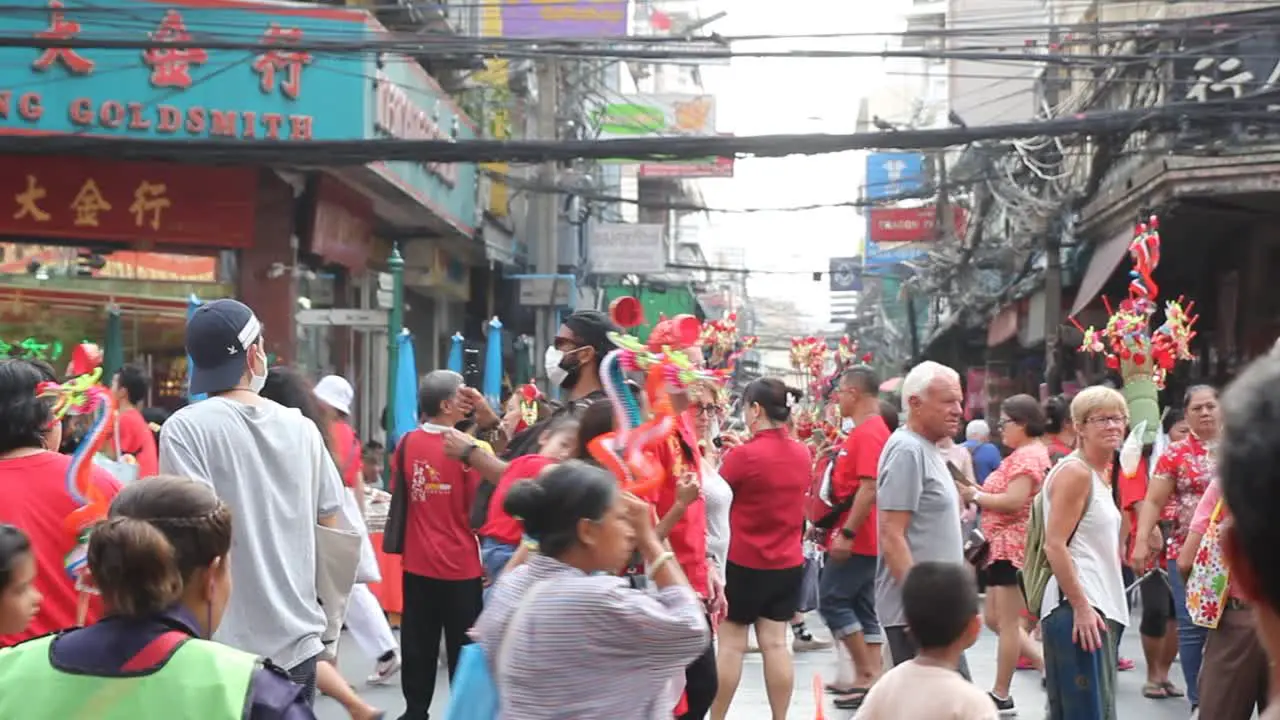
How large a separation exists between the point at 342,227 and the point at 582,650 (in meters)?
16.0

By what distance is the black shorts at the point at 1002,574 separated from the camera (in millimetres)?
9400

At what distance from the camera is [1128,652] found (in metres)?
11.8

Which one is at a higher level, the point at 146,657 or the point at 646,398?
the point at 646,398

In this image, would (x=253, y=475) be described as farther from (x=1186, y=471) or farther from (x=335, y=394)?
(x=1186, y=471)

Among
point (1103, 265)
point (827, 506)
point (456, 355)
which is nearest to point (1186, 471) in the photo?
point (827, 506)

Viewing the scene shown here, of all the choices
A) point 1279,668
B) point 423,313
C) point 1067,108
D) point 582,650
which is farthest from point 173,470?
point 423,313

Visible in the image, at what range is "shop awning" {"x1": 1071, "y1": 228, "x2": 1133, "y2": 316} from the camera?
1744cm

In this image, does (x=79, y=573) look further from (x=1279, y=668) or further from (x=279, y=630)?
(x=1279, y=668)

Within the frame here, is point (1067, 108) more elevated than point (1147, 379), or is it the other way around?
point (1067, 108)

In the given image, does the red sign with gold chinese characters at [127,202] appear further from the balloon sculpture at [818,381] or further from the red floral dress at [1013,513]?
the red floral dress at [1013,513]

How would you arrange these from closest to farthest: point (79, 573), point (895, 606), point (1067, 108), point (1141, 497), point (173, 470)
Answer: point (79, 573) → point (173, 470) → point (895, 606) → point (1141, 497) → point (1067, 108)

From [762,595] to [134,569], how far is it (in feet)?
18.0

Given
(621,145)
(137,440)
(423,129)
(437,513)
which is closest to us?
(437,513)

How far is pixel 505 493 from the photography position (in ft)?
16.1
